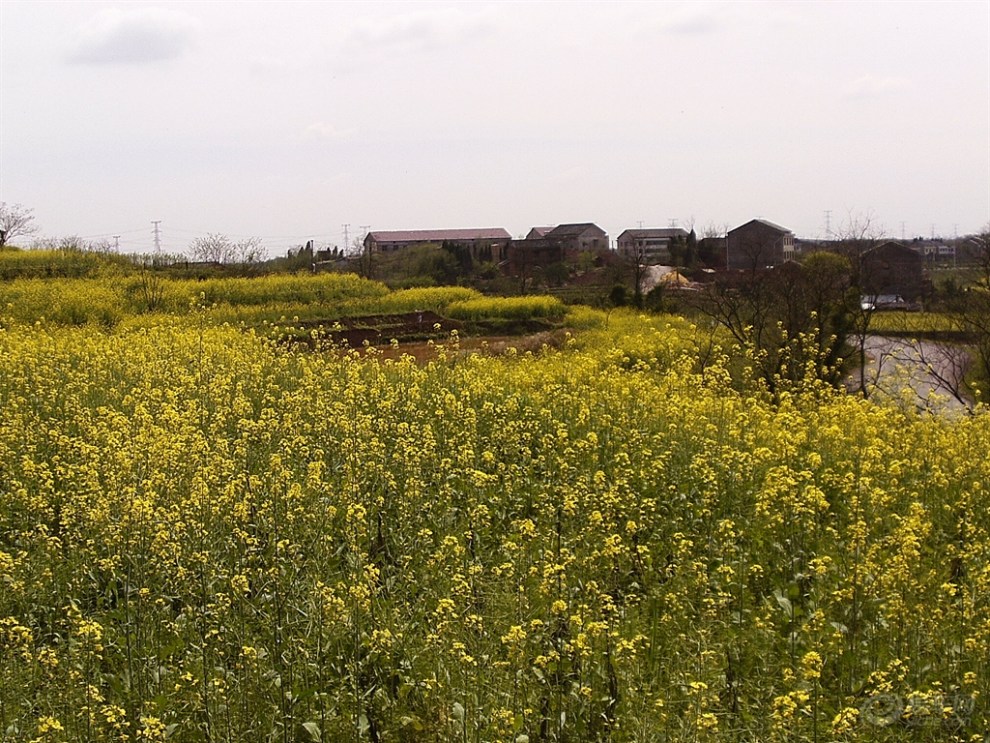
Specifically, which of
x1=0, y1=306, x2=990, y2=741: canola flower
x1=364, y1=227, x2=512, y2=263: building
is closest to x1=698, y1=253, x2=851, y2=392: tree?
x1=0, y1=306, x2=990, y2=741: canola flower

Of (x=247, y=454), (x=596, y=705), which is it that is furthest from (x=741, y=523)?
(x=247, y=454)

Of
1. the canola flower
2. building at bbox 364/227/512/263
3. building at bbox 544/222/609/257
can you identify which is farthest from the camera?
building at bbox 544/222/609/257

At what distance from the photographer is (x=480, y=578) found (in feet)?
14.9

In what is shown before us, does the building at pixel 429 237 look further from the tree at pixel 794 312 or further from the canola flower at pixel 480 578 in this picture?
the canola flower at pixel 480 578

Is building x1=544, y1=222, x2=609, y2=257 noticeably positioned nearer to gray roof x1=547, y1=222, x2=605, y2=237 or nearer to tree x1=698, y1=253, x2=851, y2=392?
gray roof x1=547, y1=222, x2=605, y2=237

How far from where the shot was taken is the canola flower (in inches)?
143

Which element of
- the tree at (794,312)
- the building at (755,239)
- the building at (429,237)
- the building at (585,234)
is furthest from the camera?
the building at (585,234)

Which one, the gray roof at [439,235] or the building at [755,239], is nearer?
the building at [755,239]

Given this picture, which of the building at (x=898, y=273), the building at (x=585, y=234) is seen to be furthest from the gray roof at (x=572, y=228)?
the building at (x=898, y=273)

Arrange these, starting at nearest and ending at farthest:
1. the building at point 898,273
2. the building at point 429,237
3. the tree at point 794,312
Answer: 1. the tree at point 794,312
2. the building at point 898,273
3. the building at point 429,237

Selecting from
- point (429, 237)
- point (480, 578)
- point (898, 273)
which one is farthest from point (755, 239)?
point (480, 578)

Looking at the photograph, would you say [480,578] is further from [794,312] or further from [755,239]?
[755,239]

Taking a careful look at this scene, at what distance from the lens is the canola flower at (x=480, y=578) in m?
3.62

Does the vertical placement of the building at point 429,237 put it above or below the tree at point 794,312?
above
